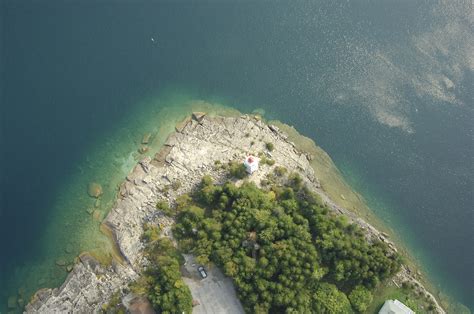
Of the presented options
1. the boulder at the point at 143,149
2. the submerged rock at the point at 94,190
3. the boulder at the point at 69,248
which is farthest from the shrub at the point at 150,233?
the boulder at the point at 143,149

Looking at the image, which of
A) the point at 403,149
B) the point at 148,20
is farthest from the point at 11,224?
the point at 403,149

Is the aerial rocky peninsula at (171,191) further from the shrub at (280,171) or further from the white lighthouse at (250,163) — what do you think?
the white lighthouse at (250,163)

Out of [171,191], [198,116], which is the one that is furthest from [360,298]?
[198,116]

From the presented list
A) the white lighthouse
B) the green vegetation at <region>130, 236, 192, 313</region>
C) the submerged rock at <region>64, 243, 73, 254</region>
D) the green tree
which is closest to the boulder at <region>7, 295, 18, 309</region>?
the submerged rock at <region>64, 243, 73, 254</region>

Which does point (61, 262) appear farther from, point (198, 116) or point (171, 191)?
point (198, 116)

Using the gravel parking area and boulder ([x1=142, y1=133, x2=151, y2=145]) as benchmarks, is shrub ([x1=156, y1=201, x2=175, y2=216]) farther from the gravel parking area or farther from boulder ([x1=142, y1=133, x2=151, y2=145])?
boulder ([x1=142, y1=133, x2=151, y2=145])

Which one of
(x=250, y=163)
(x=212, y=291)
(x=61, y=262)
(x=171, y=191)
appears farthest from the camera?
(x=171, y=191)

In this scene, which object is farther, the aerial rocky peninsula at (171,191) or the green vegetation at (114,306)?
the aerial rocky peninsula at (171,191)
